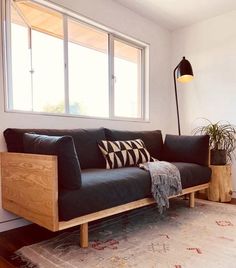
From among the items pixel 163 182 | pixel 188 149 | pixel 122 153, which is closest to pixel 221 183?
pixel 188 149

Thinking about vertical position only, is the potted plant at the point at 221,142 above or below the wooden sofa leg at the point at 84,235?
above

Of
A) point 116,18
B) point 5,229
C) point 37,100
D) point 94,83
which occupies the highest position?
point 116,18

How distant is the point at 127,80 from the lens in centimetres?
354

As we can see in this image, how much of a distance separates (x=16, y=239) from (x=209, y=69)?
10.3 ft

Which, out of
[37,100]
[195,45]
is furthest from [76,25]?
[195,45]

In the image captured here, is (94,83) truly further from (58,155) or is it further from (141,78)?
(58,155)

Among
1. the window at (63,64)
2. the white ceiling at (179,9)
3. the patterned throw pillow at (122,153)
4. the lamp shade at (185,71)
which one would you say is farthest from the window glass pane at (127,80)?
the patterned throw pillow at (122,153)

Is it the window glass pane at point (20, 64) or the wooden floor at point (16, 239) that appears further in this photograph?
the window glass pane at point (20, 64)

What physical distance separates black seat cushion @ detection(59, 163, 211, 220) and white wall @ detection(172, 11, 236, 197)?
1.87 metres

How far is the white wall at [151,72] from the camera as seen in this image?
7.25 ft

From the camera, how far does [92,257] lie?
5.29 ft

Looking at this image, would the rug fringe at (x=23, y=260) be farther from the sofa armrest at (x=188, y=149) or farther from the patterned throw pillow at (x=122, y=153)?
the sofa armrest at (x=188, y=149)

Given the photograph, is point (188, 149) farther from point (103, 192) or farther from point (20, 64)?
point (20, 64)

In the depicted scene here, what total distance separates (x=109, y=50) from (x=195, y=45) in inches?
54.0
